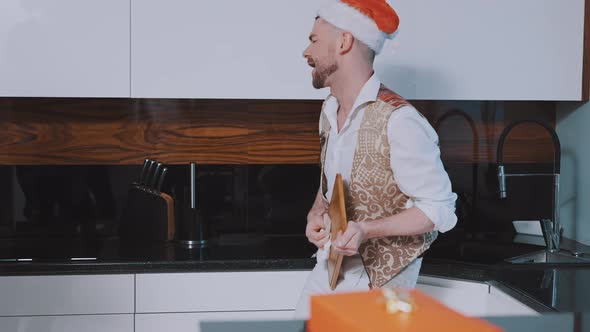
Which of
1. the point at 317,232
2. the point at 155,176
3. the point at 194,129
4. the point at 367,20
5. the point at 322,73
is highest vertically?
the point at 367,20

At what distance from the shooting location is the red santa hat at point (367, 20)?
5.65 feet

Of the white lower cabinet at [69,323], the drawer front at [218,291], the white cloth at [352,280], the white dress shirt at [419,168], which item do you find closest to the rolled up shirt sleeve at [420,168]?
the white dress shirt at [419,168]

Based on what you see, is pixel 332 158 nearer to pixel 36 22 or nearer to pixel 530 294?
pixel 530 294

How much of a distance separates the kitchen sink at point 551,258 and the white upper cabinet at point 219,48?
0.86 m

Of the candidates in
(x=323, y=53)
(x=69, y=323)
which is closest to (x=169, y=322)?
(x=69, y=323)

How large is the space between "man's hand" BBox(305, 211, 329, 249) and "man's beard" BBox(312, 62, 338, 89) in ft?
1.08

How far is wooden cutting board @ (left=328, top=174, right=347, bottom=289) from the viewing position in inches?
58.4

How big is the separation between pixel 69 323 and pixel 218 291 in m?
0.45

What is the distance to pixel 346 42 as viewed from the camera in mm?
1737

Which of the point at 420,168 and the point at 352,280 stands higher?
the point at 420,168

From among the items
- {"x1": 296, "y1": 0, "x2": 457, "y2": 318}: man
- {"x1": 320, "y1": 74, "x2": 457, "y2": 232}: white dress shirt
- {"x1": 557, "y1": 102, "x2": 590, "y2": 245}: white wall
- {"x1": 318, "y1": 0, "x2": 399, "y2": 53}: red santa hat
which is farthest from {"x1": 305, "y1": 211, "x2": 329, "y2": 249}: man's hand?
{"x1": 557, "y1": 102, "x2": 590, "y2": 245}: white wall

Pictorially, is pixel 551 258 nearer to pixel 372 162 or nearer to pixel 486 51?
pixel 486 51

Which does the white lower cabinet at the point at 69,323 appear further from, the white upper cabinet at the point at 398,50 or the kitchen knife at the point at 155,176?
the white upper cabinet at the point at 398,50

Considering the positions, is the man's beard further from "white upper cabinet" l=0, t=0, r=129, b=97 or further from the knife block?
the knife block
